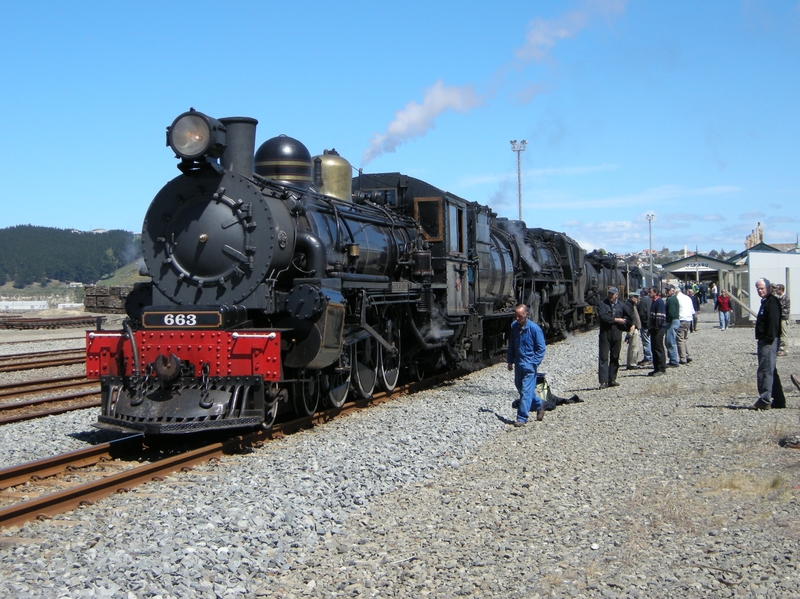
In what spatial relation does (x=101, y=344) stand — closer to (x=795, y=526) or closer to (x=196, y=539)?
(x=196, y=539)

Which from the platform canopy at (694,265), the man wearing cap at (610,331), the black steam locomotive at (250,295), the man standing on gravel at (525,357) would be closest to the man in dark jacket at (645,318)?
the man wearing cap at (610,331)

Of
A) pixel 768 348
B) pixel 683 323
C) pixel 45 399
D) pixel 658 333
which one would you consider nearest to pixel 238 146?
pixel 45 399

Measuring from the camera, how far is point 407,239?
13.0 m

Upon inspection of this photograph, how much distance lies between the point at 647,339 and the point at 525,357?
25.0 feet

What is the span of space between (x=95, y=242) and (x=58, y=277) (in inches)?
367

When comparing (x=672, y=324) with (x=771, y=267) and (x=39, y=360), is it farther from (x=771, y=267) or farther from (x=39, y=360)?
(x=39, y=360)

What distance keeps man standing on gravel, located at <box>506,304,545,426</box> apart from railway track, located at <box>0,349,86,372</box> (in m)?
10.8

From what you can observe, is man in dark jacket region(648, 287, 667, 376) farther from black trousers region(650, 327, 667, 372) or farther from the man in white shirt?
the man in white shirt

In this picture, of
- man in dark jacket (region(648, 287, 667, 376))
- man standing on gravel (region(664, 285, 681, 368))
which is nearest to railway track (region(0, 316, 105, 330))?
man standing on gravel (region(664, 285, 681, 368))

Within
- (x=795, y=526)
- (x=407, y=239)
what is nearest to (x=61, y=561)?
(x=795, y=526)

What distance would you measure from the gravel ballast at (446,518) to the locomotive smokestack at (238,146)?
3168mm

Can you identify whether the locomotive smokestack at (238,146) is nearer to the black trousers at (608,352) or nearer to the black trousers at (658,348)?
the black trousers at (608,352)

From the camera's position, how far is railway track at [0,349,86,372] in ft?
54.5

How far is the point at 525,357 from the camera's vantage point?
10.1 metres
